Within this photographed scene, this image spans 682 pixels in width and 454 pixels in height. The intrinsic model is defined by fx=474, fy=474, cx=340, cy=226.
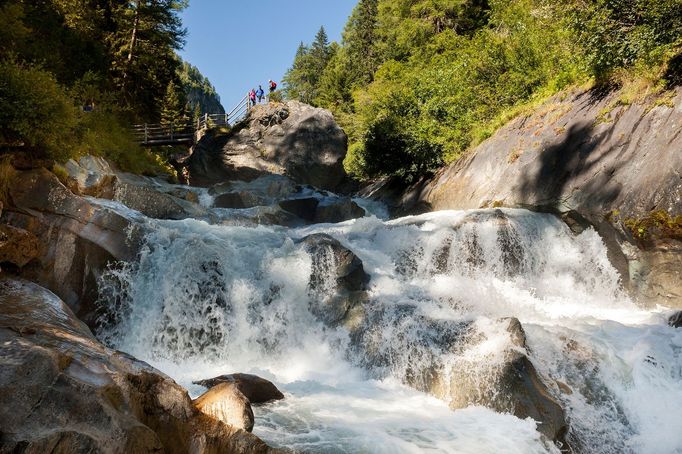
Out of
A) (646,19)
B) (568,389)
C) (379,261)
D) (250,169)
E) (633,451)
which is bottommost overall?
(633,451)

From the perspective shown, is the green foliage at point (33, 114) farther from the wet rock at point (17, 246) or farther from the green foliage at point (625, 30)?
the green foliage at point (625, 30)

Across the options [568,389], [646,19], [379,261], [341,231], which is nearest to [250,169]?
[341,231]

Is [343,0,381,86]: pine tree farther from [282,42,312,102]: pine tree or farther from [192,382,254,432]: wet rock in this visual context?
[192,382,254,432]: wet rock

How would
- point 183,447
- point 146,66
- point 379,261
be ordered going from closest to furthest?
point 183,447, point 379,261, point 146,66

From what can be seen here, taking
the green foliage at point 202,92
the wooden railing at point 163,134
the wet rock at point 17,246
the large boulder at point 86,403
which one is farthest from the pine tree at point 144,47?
the green foliage at point 202,92

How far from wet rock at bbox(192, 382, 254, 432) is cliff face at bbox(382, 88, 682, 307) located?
9767 mm

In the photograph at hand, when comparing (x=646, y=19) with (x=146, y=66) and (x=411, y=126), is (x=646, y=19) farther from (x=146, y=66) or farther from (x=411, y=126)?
(x=146, y=66)

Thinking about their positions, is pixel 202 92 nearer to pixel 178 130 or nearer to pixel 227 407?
pixel 178 130

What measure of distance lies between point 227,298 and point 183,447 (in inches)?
251

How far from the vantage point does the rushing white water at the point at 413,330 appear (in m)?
6.39

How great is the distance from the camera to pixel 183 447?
4082 mm

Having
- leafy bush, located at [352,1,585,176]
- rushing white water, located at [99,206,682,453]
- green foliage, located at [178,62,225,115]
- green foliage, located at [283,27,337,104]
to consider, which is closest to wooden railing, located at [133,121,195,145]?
leafy bush, located at [352,1,585,176]

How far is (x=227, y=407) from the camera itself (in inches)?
185

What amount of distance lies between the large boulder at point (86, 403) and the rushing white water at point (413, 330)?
1.36 m
